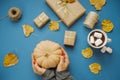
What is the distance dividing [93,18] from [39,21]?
0.29 meters

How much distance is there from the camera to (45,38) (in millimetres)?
1436

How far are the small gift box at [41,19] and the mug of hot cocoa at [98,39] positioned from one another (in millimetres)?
255

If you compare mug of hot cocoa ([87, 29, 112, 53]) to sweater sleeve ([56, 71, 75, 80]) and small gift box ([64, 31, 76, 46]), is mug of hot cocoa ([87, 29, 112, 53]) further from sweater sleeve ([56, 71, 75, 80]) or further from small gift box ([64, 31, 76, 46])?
sweater sleeve ([56, 71, 75, 80])

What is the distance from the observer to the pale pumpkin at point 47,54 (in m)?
1.30

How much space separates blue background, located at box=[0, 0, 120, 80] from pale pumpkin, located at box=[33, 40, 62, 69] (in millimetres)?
92

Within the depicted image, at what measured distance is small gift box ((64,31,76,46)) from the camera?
4.52ft

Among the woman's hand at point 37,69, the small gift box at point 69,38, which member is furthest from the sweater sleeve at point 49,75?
the small gift box at point 69,38

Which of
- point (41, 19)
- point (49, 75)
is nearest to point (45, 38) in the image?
point (41, 19)

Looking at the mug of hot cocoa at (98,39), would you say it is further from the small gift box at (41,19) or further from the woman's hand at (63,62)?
the small gift box at (41,19)

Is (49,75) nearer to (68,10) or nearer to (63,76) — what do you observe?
(63,76)

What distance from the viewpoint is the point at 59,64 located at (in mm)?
1300

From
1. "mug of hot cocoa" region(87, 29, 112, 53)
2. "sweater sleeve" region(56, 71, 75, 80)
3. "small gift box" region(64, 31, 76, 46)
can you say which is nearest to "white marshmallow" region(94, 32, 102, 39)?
"mug of hot cocoa" region(87, 29, 112, 53)

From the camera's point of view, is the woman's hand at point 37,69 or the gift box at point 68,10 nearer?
the woman's hand at point 37,69

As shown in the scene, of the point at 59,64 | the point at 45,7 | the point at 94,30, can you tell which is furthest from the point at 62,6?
Answer: the point at 59,64
